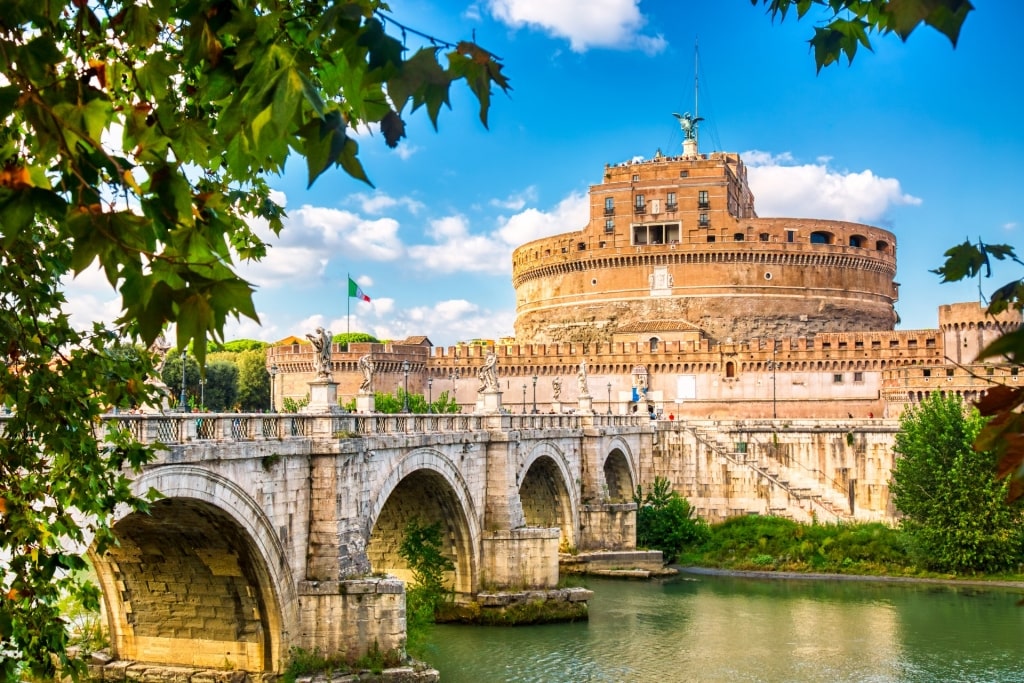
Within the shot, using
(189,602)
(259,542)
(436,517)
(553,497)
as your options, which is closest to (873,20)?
(259,542)

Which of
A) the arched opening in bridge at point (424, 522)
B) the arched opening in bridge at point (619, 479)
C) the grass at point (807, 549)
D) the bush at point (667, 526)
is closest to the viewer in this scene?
the arched opening in bridge at point (424, 522)

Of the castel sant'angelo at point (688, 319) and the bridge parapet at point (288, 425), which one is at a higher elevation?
the castel sant'angelo at point (688, 319)

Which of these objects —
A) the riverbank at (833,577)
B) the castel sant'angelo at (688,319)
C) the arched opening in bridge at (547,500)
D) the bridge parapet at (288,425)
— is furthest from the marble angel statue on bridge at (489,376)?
the castel sant'angelo at (688,319)

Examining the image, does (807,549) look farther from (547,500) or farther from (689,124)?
(689,124)

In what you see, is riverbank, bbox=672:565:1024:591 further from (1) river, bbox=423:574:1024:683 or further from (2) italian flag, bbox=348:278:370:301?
(2) italian flag, bbox=348:278:370:301

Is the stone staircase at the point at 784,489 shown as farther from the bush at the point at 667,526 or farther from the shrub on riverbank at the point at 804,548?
the bush at the point at 667,526

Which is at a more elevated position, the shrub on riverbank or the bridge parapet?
the bridge parapet

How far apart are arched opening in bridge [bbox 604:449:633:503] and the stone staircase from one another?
3.29 m

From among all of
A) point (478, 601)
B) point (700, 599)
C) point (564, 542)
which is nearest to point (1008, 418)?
point (478, 601)

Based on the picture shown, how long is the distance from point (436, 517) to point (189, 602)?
8235 millimetres

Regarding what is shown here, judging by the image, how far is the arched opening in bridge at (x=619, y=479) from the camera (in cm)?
3894

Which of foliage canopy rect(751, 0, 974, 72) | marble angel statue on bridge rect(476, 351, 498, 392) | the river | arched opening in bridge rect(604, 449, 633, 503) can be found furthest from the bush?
foliage canopy rect(751, 0, 974, 72)

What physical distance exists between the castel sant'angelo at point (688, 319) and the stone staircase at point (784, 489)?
14784 mm

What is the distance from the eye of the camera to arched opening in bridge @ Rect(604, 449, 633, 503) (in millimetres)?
38938
